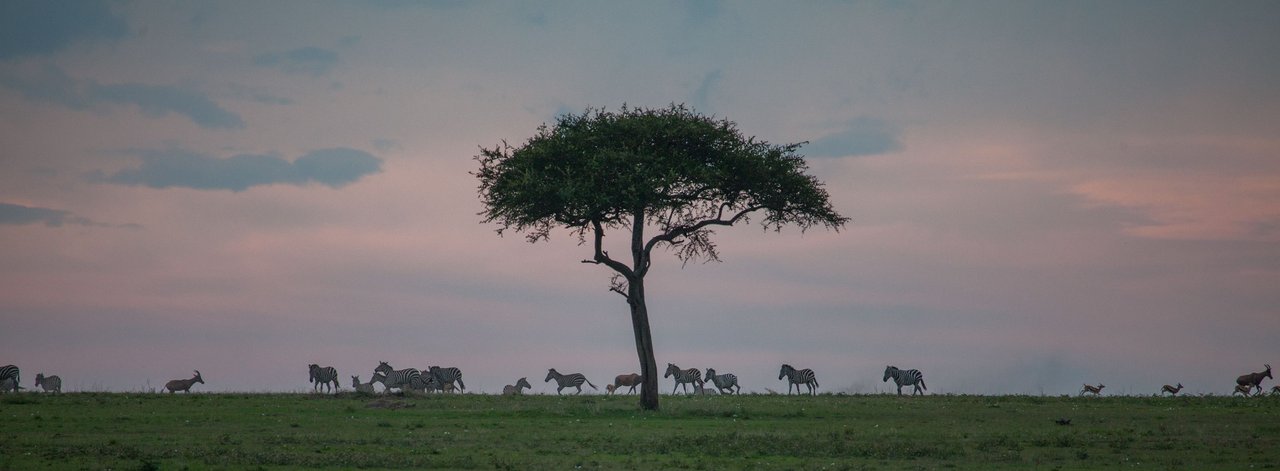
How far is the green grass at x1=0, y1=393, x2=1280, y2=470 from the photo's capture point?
86.3ft

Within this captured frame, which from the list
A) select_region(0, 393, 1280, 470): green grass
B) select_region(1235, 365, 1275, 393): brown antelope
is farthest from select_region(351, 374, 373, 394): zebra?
select_region(1235, 365, 1275, 393): brown antelope

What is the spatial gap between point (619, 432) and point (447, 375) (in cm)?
2740

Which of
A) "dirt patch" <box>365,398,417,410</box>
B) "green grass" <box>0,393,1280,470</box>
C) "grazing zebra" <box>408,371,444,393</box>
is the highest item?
"grazing zebra" <box>408,371,444,393</box>

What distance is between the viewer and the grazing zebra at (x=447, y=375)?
58.1 meters

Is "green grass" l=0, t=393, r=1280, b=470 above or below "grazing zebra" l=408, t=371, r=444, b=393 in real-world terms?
Answer: below

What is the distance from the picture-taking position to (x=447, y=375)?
5888 cm

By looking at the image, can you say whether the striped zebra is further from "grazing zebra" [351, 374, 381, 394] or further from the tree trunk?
the tree trunk

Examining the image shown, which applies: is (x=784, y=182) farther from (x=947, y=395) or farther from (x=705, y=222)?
(x=947, y=395)

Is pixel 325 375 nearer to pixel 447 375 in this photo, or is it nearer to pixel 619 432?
pixel 447 375

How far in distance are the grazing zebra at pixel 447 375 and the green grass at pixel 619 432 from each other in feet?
41.1

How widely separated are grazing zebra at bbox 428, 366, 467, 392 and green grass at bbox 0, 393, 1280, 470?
12516 millimetres

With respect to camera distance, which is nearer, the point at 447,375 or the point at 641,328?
the point at 641,328

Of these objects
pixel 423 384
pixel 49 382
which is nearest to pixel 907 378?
pixel 423 384

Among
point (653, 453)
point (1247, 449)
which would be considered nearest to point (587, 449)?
point (653, 453)
